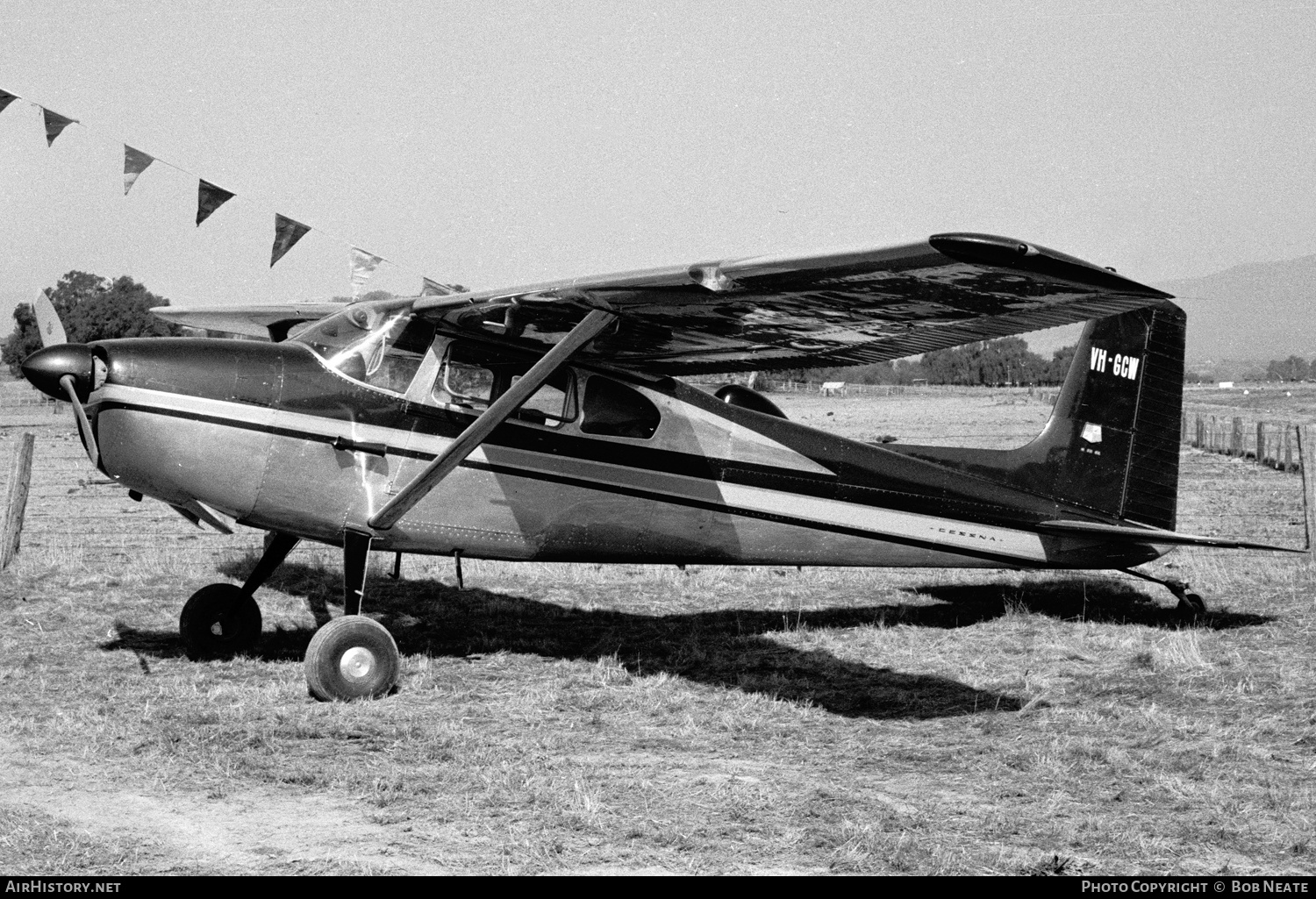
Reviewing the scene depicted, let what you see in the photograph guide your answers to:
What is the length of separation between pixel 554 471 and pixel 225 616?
105 inches

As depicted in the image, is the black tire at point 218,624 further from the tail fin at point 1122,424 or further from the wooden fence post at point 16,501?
the tail fin at point 1122,424

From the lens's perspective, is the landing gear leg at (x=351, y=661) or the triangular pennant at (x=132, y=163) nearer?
the landing gear leg at (x=351, y=661)

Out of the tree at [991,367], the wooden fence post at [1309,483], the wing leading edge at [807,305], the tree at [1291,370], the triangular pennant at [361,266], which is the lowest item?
the wooden fence post at [1309,483]

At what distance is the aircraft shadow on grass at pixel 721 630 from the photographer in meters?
7.86

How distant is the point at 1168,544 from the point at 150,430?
7.41 m

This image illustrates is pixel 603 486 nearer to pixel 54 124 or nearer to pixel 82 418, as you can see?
pixel 82 418

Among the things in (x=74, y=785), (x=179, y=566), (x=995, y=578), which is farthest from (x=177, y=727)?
(x=995, y=578)

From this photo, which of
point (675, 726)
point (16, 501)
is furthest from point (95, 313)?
point (675, 726)

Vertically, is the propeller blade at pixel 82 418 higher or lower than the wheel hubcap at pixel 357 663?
higher

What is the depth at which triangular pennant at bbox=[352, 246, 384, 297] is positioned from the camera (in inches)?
487

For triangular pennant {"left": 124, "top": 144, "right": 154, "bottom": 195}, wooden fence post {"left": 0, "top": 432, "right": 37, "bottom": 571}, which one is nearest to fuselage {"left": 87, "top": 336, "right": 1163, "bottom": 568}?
triangular pennant {"left": 124, "top": 144, "right": 154, "bottom": 195}

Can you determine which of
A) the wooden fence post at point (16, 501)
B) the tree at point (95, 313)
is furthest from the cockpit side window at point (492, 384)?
the tree at point (95, 313)

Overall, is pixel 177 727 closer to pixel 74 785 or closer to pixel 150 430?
pixel 74 785

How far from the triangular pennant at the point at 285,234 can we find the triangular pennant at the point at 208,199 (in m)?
0.57
